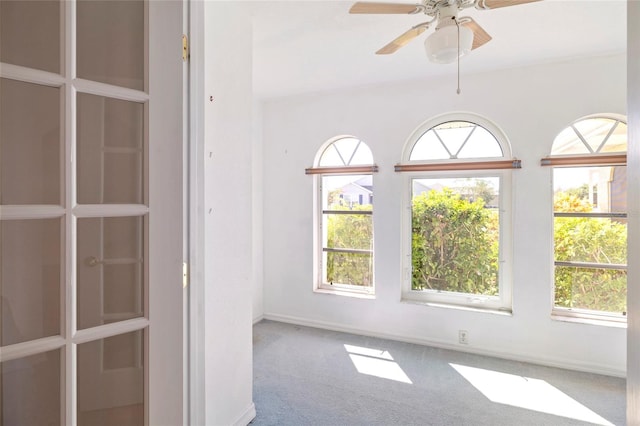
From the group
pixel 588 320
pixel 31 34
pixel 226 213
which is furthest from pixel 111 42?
pixel 588 320

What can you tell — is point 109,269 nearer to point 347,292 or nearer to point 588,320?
point 347,292

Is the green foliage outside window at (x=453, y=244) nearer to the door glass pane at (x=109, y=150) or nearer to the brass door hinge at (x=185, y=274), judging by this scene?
the brass door hinge at (x=185, y=274)

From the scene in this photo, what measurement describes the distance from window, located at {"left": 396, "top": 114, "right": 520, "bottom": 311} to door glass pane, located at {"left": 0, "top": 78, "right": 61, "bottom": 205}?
275 centimetres

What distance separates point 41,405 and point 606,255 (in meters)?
3.70

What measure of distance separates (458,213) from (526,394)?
155cm

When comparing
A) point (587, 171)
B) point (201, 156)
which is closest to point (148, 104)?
point (201, 156)

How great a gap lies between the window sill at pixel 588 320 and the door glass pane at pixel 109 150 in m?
3.30

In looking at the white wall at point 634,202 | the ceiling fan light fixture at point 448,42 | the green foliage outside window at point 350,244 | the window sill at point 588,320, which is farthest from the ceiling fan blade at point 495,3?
the window sill at point 588,320

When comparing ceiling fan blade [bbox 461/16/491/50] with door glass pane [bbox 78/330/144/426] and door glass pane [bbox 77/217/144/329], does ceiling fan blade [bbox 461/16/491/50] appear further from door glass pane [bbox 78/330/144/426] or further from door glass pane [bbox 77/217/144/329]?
door glass pane [bbox 78/330/144/426]

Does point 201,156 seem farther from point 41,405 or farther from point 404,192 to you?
point 404,192

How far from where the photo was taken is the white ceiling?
6.60ft

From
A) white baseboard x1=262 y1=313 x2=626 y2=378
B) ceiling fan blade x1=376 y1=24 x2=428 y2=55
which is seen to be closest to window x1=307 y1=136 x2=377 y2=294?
white baseboard x1=262 y1=313 x2=626 y2=378

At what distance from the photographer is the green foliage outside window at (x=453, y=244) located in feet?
10.1

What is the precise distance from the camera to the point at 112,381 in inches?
45.2
